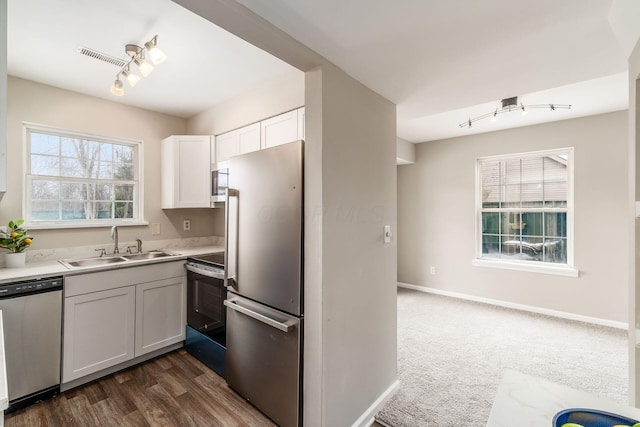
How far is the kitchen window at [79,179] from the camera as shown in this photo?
8.36 ft

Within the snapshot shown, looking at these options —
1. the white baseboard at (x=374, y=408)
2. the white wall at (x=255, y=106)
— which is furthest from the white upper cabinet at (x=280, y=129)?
the white baseboard at (x=374, y=408)

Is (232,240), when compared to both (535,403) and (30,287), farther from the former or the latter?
(535,403)

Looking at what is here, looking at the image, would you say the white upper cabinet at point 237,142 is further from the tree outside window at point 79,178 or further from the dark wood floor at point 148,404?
the dark wood floor at point 148,404

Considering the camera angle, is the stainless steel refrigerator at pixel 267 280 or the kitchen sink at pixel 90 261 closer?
the stainless steel refrigerator at pixel 267 280

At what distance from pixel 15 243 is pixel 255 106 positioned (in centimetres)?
226

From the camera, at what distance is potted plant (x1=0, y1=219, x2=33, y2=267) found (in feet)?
7.29

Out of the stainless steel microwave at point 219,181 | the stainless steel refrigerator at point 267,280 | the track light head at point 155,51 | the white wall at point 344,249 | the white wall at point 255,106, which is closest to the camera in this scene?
the white wall at point 344,249

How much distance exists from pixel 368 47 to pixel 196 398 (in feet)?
8.58

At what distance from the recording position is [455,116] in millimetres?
3352

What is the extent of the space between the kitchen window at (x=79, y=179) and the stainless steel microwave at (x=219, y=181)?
0.83 meters

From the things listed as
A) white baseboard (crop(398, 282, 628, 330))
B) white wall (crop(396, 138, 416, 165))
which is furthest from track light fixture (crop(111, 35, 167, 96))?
white baseboard (crop(398, 282, 628, 330))

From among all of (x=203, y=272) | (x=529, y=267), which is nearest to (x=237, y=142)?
(x=203, y=272)

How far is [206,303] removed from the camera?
100 inches

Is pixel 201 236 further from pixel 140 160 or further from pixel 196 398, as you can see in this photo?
pixel 196 398
